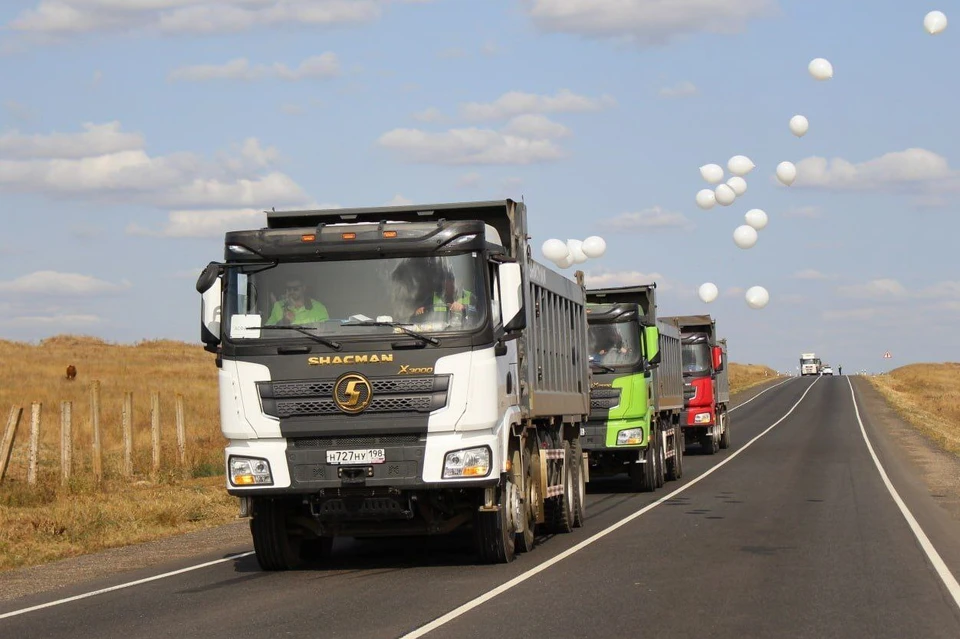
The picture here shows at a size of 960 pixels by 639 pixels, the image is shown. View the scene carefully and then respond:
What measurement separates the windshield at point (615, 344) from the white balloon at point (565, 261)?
4.24 feet

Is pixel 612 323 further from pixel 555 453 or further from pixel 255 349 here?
pixel 255 349

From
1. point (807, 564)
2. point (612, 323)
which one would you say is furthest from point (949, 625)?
point (612, 323)

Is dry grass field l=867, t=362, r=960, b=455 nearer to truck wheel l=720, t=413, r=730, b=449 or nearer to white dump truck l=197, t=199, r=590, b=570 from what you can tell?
truck wheel l=720, t=413, r=730, b=449

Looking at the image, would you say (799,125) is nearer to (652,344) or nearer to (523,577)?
(652,344)

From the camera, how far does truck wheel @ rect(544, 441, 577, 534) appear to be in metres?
17.3

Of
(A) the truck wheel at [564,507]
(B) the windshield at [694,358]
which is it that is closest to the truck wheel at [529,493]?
(A) the truck wheel at [564,507]

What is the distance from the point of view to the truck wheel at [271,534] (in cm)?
1383

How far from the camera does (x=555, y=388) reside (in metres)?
17.2

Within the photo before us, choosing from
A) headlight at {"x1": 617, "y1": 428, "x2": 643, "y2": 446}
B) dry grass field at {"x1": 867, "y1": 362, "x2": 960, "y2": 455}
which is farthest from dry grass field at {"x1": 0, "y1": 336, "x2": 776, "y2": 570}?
dry grass field at {"x1": 867, "y1": 362, "x2": 960, "y2": 455}

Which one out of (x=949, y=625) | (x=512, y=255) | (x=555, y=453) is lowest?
(x=949, y=625)

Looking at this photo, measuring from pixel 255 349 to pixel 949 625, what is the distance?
6579mm

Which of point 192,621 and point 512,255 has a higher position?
point 512,255

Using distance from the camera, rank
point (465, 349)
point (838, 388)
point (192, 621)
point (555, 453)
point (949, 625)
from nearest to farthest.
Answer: point (949, 625) < point (192, 621) < point (465, 349) < point (555, 453) < point (838, 388)

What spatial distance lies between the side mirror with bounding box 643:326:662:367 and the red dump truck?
1199 centimetres
